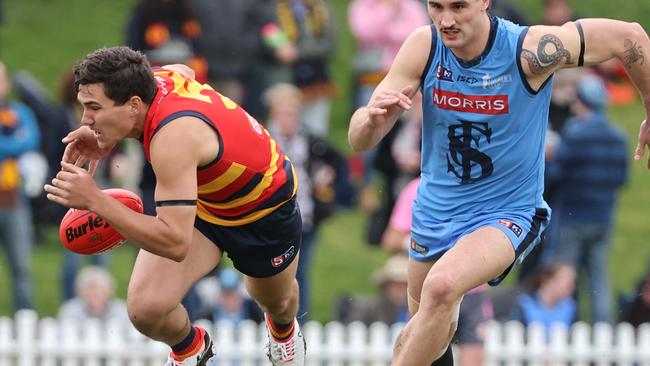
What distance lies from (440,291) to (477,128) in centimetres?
95

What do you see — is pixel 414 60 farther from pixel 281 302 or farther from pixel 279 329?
pixel 279 329

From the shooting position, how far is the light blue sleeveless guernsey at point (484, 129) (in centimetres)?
803

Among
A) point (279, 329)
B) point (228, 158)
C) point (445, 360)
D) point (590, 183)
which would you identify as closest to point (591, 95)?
point (590, 183)

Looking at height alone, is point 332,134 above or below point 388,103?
below

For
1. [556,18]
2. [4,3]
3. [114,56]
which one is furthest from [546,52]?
[4,3]

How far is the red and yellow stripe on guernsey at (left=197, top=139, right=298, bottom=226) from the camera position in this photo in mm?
7965

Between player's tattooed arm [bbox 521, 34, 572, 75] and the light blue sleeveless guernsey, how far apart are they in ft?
A: 0.25

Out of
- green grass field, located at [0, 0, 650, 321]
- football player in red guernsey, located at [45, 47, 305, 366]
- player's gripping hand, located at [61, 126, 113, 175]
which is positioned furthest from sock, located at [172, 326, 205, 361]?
green grass field, located at [0, 0, 650, 321]

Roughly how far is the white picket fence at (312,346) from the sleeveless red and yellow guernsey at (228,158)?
3.66 meters

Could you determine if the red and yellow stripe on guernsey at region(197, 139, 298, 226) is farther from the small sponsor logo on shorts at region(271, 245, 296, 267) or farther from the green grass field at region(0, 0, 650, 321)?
the green grass field at region(0, 0, 650, 321)

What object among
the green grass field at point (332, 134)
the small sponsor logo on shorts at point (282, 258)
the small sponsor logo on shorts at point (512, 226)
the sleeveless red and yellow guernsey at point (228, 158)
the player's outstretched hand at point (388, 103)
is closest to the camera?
the player's outstretched hand at point (388, 103)

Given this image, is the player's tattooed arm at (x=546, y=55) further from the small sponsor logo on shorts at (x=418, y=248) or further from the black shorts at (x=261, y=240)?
the black shorts at (x=261, y=240)

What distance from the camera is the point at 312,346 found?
11945 millimetres

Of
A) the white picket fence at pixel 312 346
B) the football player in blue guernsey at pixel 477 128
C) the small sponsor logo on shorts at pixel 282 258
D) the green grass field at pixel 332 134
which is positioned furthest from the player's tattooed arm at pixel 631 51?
the green grass field at pixel 332 134
